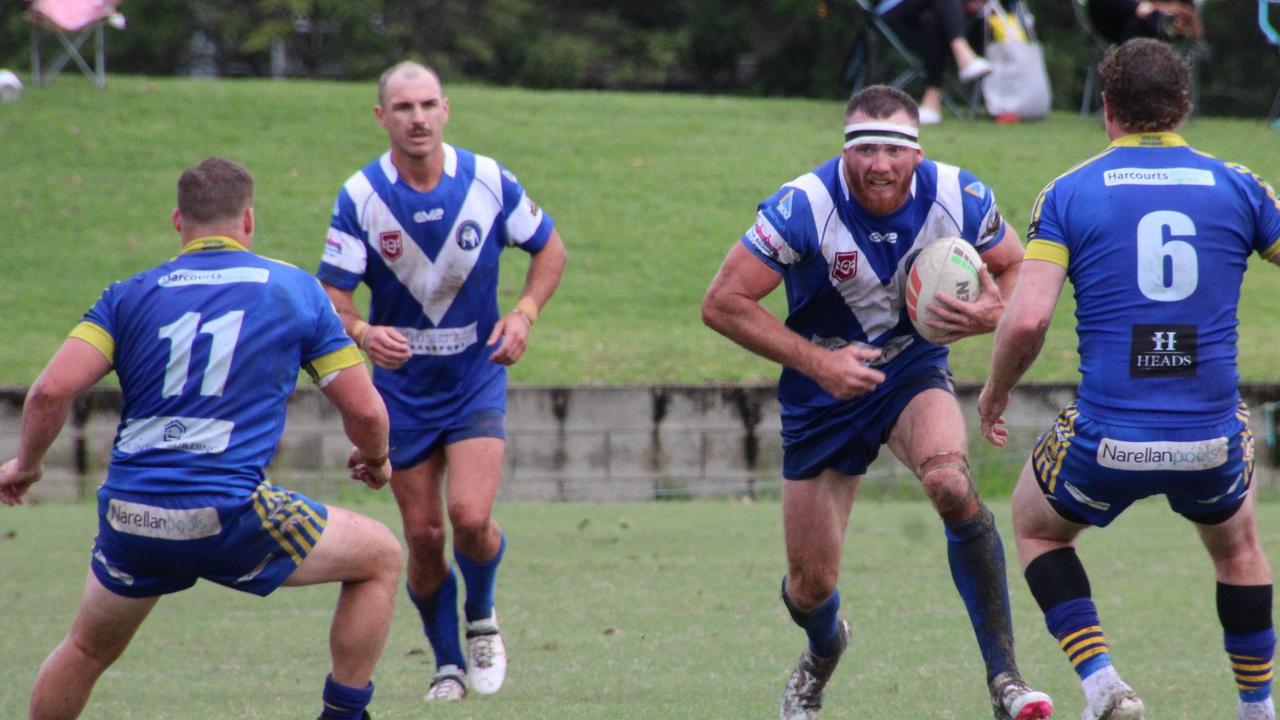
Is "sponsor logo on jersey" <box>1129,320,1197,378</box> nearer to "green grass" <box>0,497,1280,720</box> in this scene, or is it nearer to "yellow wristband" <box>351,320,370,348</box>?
"green grass" <box>0,497,1280,720</box>

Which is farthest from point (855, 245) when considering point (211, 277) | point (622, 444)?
point (622, 444)

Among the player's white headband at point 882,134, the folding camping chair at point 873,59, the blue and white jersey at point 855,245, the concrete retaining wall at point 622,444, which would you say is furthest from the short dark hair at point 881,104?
the folding camping chair at point 873,59

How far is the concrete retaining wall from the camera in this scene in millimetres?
14289

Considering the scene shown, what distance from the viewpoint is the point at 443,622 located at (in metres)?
7.30

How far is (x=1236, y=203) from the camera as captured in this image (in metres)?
5.15

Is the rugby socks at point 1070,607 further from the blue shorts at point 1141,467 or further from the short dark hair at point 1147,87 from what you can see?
the short dark hair at point 1147,87

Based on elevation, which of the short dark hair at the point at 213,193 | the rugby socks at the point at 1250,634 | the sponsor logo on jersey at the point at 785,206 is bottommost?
the rugby socks at the point at 1250,634

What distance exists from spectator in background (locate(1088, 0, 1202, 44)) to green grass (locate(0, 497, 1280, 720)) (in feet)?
28.8

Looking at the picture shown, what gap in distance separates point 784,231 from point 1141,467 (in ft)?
Result: 5.16

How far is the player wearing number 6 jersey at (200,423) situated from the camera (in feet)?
16.1

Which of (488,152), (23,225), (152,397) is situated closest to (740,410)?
(488,152)

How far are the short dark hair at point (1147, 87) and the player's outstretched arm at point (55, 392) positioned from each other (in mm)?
3141

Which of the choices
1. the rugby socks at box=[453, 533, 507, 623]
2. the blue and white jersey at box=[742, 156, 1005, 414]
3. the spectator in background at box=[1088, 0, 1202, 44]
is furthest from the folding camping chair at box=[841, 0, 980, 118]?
the blue and white jersey at box=[742, 156, 1005, 414]

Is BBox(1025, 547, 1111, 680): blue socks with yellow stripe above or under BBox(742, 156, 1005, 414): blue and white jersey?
under
